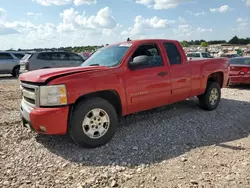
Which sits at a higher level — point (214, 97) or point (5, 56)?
point (5, 56)

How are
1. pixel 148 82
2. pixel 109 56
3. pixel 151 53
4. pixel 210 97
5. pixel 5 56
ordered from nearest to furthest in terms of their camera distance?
pixel 148 82 → pixel 109 56 → pixel 151 53 → pixel 210 97 → pixel 5 56

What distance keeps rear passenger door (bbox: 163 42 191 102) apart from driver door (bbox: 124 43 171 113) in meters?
0.20

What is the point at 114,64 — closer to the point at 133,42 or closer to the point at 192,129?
the point at 133,42

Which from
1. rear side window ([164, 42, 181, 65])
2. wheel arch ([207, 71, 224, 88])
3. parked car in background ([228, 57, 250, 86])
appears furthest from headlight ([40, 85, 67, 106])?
parked car in background ([228, 57, 250, 86])

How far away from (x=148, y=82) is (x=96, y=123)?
137 centimetres

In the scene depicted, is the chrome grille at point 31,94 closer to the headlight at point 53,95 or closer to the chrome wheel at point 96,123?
the headlight at point 53,95

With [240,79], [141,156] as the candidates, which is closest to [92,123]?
[141,156]

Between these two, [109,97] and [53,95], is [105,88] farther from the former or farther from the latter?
[53,95]

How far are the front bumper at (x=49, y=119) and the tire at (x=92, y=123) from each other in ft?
0.51

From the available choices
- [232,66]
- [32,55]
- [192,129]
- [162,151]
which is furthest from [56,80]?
[32,55]

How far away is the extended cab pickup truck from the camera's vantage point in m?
3.85

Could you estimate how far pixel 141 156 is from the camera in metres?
3.96

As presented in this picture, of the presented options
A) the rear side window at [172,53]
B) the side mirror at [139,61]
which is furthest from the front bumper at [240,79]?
the side mirror at [139,61]

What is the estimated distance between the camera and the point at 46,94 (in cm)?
381
